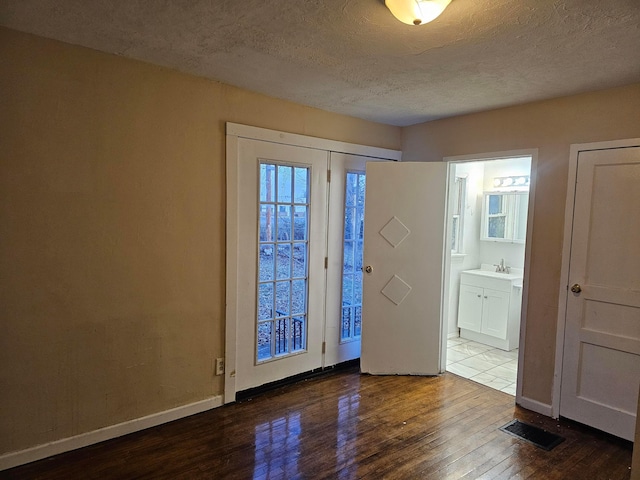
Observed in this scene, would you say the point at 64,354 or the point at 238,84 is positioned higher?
the point at 238,84

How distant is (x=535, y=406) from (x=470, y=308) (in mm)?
1665

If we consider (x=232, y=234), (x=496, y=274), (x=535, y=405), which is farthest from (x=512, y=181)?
(x=232, y=234)

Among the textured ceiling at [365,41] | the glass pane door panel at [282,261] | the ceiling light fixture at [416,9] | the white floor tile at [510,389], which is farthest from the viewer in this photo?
the white floor tile at [510,389]

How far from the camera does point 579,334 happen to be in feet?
9.13

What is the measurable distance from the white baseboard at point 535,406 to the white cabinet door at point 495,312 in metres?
1.31

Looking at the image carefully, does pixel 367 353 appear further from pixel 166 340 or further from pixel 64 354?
pixel 64 354

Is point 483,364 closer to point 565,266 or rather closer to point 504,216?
point 565,266

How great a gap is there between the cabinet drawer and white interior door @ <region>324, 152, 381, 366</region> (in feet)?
4.95

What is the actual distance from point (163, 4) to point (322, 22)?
0.70 m

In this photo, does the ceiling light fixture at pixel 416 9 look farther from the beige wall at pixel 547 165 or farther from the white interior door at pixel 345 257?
the white interior door at pixel 345 257

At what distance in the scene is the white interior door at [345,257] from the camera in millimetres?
3551

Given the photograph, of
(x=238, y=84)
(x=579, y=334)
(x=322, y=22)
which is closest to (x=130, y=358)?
(x=238, y=84)

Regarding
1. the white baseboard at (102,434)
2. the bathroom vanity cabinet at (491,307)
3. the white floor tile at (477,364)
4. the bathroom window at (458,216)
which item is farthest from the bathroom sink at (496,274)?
the white baseboard at (102,434)

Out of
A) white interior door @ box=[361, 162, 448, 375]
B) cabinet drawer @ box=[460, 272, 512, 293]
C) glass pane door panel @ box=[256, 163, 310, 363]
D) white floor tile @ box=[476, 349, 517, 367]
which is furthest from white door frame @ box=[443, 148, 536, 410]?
glass pane door panel @ box=[256, 163, 310, 363]
